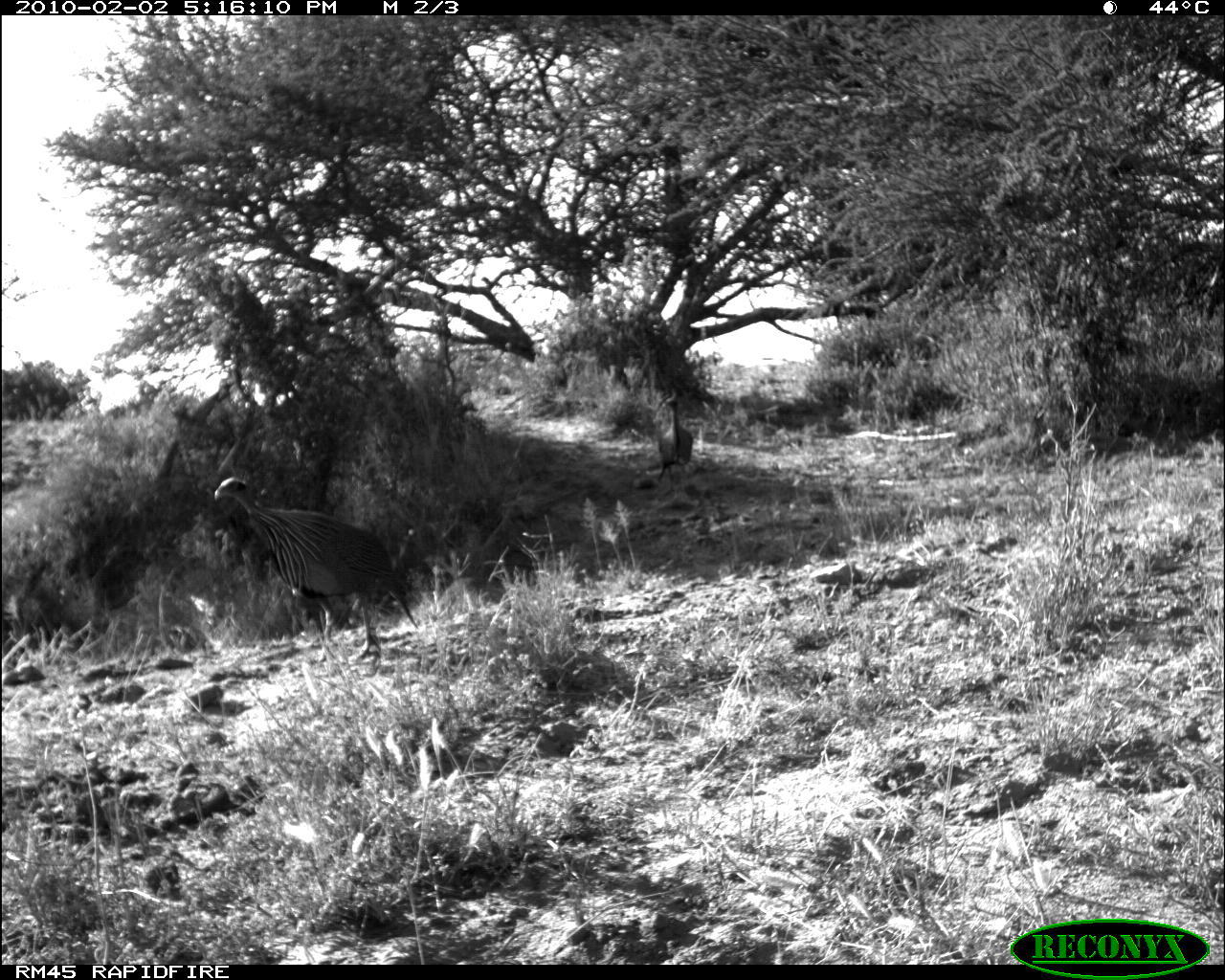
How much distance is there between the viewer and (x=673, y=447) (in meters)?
8.95

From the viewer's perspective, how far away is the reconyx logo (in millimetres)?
2008

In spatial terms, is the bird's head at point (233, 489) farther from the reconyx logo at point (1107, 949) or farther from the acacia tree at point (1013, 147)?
the acacia tree at point (1013, 147)

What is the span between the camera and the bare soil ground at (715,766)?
3.61m

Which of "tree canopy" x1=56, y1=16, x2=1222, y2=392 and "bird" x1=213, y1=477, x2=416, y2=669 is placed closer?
"bird" x1=213, y1=477, x2=416, y2=669

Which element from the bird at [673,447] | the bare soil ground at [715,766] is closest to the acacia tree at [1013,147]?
the bird at [673,447]

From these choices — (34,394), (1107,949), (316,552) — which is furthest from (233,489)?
(34,394)

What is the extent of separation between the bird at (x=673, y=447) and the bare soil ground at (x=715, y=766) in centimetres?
235

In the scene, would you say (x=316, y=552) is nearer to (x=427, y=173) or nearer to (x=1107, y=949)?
(x=1107, y=949)

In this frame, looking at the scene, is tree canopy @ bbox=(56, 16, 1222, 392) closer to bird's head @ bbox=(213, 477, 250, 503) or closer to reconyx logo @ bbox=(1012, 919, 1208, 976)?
bird's head @ bbox=(213, 477, 250, 503)

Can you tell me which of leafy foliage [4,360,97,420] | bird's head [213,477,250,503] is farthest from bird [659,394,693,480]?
bird's head [213,477,250,503]

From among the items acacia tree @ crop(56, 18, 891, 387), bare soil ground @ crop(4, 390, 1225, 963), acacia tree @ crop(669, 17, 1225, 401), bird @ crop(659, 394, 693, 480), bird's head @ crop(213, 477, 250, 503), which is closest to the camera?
bird's head @ crop(213, 477, 250, 503)

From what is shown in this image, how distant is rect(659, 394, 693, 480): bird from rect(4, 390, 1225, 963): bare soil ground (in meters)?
2.35

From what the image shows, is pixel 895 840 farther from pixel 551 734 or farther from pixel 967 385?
pixel 967 385

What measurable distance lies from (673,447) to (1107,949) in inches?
272
